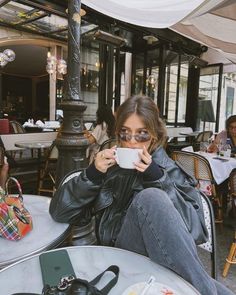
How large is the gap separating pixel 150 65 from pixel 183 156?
5989mm

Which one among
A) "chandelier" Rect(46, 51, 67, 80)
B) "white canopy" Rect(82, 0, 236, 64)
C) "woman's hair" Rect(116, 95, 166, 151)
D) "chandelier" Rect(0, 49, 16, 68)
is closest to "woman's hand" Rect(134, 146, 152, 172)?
"woman's hair" Rect(116, 95, 166, 151)

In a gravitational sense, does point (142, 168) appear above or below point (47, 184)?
above

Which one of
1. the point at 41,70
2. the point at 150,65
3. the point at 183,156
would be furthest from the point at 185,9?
the point at 41,70

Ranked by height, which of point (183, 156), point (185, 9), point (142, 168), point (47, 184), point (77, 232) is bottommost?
point (47, 184)

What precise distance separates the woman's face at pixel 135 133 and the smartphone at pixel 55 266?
0.57 meters

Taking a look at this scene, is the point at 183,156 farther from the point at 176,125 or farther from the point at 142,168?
the point at 176,125

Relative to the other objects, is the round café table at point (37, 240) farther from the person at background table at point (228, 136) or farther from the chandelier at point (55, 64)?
Result: the chandelier at point (55, 64)

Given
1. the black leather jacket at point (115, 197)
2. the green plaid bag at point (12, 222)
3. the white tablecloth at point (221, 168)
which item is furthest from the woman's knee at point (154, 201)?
the white tablecloth at point (221, 168)

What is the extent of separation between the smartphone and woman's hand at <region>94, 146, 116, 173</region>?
0.37 meters

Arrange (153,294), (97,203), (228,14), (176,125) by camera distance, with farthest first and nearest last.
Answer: (176,125) < (228,14) < (97,203) < (153,294)

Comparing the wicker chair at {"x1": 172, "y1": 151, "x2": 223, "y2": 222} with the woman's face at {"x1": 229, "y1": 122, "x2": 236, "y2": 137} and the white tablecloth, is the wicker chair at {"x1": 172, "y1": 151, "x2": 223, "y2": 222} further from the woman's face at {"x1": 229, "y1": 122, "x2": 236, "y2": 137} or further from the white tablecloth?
the woman's face at {"x1": 229, "y1": 122, "x2": 236, "y2": 137}

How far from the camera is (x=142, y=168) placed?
113 cm

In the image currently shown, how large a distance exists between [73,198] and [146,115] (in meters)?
0.52

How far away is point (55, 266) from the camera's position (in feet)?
2.86
